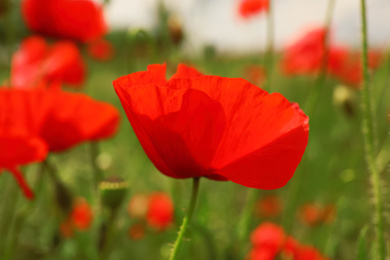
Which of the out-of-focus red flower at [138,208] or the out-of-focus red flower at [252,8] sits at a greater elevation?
the out-of-focus red flower at [252,8]

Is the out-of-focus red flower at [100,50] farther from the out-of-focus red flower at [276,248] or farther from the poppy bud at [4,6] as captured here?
the out-of-focus red flower at [276,248]

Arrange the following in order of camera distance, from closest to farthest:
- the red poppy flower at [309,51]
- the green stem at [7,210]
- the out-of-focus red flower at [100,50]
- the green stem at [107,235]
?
the green stem at [107,235] → the green stem at [7,210] → the red poppy flower at [309,51] → the out-of-focus red flower at [100,50]

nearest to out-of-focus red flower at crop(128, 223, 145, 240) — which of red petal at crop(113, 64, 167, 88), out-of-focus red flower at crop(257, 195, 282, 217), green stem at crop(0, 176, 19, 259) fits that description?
green stem at crop(0, 176, 19, 259)

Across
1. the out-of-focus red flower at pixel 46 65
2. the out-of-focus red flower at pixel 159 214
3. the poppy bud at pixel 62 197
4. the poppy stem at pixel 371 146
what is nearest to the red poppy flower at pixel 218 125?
the poppy stem at pixel 371 146

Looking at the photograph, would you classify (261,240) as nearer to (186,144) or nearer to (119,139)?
(186,144)

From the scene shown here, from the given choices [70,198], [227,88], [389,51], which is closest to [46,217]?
[70,198]

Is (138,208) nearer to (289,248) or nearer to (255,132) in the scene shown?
(289,248)
